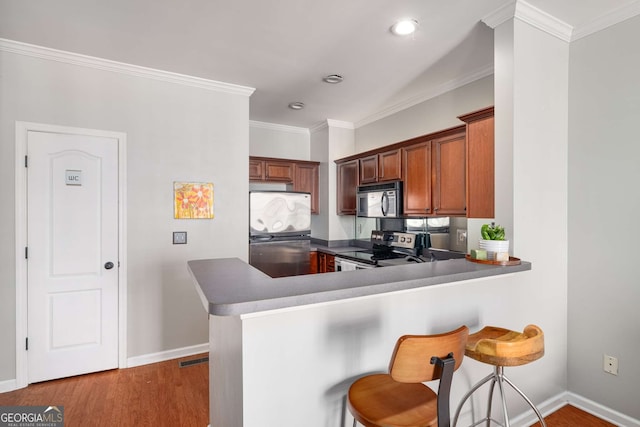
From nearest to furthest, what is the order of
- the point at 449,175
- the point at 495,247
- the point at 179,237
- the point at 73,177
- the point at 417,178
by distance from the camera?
the point at 495,247
the point at 73,177
the point at 449,175
the point at 179,237
the point at 417,178

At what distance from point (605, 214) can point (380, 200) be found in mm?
2060

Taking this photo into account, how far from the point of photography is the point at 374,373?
161 centimetres

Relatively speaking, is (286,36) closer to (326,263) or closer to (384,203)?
(384,203)

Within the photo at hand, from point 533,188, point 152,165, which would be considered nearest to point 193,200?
point 152,165

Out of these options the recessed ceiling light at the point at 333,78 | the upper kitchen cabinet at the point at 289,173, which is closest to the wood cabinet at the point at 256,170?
the upper kitchen cabinet at the point at 289,173

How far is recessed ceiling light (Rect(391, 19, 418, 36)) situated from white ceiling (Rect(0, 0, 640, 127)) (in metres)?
0.04

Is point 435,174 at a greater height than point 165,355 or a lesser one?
greater

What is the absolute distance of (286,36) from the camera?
2484mm

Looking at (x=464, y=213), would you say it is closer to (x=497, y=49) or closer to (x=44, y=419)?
(x=497, y=49)

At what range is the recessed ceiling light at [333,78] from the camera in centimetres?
320

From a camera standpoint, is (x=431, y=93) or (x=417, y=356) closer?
(x=417, y=356)

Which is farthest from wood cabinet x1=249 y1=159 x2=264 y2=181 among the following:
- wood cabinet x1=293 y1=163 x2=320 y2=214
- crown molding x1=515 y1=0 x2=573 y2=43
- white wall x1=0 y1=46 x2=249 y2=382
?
crown molding x1=515 y1=0 x2=573 y2=43

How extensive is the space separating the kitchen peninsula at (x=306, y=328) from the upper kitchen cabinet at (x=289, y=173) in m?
2.77

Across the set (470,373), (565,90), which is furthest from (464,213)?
(470,373)
